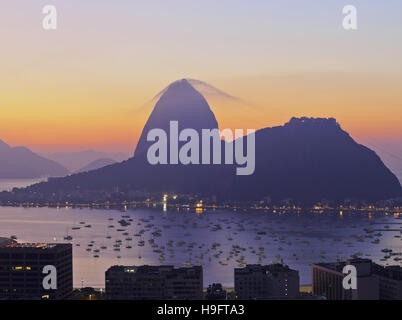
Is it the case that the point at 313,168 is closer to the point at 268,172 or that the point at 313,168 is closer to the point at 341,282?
the point at 268,172

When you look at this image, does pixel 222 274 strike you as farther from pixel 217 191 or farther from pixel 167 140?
pixel 167 140

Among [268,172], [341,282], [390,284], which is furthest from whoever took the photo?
[268,172]

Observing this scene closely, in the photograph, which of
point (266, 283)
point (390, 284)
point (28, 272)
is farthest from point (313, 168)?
point (28, 272)

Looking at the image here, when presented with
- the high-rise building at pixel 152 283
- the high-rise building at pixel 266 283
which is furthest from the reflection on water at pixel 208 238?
the high-rise building at pixel 152 283

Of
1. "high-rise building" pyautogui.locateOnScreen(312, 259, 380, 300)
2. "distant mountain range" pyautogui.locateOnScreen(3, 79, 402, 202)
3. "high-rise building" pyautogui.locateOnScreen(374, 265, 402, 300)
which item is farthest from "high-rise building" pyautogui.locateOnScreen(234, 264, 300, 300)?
"distant mountain range" pyautogui.locateOnScreen(3, 79, 402, 202)

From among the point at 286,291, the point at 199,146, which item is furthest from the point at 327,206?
the point at 286,291
